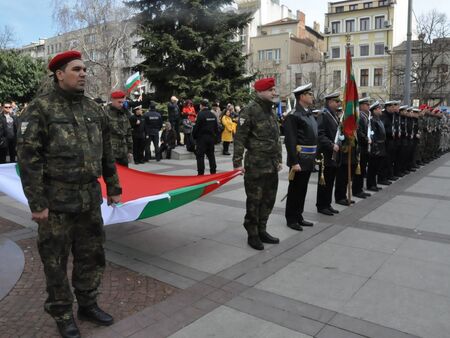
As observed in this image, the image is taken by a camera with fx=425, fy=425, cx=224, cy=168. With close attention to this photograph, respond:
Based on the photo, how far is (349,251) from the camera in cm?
537

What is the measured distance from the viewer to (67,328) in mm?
3215

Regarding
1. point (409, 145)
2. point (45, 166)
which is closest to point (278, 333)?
point (45, 166)

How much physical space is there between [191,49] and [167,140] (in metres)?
8.59

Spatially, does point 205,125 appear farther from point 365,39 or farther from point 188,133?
point 365,39

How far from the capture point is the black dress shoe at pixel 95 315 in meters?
3.46

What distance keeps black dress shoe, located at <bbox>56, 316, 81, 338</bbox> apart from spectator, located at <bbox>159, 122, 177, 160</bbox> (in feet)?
38.6

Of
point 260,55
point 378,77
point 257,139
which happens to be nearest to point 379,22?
point 378,77

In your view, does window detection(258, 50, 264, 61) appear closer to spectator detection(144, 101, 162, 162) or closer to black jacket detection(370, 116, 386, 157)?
spectator detection(144, 101, 162, 162)

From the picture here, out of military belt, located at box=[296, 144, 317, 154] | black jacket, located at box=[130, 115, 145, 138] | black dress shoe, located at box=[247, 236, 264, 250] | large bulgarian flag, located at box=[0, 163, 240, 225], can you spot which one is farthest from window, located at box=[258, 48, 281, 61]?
black dress shoe, located at box=[247, 236, 264, 250]

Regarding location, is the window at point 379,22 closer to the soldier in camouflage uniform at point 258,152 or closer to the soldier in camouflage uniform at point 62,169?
the soldier in camouflage uniform at point 258,152

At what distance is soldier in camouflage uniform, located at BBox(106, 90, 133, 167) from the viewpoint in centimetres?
708

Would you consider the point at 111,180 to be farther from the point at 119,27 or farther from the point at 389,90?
the point at 389,90

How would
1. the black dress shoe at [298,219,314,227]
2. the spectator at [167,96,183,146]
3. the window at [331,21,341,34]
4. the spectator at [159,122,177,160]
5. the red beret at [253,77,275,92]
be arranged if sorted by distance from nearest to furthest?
the red beret at [253,77,275,92], the black dress shoe at [298,219,314,227], the spectator at [159,122,177,160], the spectator at [167,96,183,146], the window at [331,21,341,34]

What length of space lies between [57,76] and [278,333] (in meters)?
2.61
